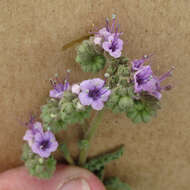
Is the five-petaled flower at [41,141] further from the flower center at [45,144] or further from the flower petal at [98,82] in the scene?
the flower petal at [98,82]

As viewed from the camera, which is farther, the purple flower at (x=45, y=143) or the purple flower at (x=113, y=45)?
the purple flower at (x=45, y=143)

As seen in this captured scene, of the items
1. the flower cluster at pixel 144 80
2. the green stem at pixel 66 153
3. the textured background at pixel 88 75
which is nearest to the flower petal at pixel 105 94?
the flower cluster at pixel 144 80

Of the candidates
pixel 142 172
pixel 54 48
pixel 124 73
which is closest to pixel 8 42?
pixel 54 48

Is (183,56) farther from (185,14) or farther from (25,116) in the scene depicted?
(25,116)

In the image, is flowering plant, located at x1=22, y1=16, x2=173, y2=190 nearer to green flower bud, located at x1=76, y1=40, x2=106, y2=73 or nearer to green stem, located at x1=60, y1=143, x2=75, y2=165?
green flower bud, located at x1=76, y1=40, x2=106, y2=73

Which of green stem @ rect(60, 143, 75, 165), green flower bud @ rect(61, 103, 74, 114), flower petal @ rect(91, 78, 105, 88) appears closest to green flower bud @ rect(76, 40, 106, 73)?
flower petal @ rect(91, 78, 105, 88)

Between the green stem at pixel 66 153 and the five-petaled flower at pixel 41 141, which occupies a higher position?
the five-petaled flower at pixel 41 141
